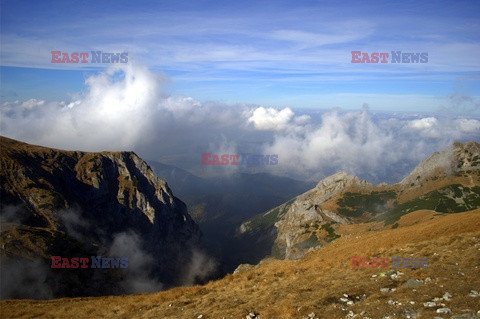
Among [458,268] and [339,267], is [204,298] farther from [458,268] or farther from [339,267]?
[458,268]

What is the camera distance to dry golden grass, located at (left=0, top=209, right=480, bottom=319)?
20.1 m

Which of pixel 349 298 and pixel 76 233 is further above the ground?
pixel 349 298

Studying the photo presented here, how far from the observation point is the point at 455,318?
1550 cm

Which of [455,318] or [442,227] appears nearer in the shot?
[455,318]

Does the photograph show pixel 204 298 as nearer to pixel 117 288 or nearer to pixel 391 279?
pixel 391 279

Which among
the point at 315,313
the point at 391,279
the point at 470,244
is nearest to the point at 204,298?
the point at 315,313

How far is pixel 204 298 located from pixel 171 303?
3357 mm

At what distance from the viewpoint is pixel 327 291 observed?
2472cm

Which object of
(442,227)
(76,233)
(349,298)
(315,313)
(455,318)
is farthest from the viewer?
(76,233)

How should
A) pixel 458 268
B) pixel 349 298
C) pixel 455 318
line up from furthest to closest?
1. pixel 458 268
2. pixel 349 298
3. pixel 455 318

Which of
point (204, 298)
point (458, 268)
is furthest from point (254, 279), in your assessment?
point (458, 268)

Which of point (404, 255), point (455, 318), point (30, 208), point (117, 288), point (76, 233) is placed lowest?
point (117, 288)

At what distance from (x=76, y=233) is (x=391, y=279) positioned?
681 feet

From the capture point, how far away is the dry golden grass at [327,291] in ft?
65.9
